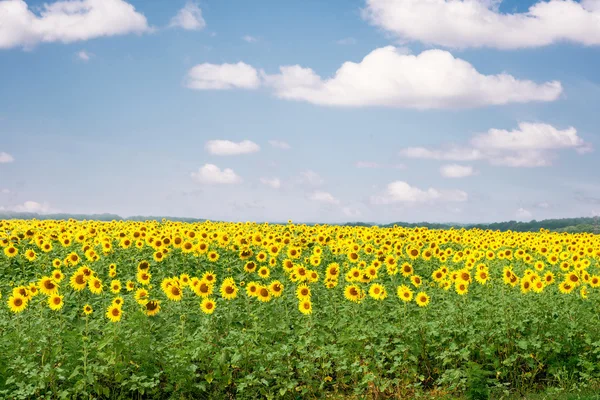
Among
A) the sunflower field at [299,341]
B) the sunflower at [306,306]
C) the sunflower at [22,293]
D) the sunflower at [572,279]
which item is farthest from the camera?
the sunflower at [572,279]

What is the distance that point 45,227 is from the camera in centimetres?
2455

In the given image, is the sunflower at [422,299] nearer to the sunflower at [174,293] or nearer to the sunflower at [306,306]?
the sunflower at [306,306]

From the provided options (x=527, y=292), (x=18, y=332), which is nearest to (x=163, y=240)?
(x=18, y=332)

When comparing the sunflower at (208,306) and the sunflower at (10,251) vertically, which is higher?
the sunflower at (10,251)

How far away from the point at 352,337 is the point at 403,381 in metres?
1.14

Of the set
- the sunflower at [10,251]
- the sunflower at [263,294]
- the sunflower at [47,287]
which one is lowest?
the sunflower at [263,294]

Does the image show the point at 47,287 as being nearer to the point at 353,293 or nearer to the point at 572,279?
the point at 353,293

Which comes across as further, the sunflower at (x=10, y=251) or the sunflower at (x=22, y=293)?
the sunflower at (x=10, y=251)

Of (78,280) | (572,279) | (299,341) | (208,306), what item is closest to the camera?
(299,341)

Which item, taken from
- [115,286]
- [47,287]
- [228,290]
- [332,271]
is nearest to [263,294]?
[228,290]

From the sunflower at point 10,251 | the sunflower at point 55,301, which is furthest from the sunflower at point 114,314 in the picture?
the sunflower at point 10,251

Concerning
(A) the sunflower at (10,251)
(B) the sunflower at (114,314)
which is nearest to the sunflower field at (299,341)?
(B) the sunflower at (114,314)

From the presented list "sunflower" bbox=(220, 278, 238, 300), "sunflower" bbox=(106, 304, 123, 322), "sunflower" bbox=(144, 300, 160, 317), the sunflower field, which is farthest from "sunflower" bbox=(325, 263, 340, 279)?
"sunflower" bbox=(106, 304, 123, 322)

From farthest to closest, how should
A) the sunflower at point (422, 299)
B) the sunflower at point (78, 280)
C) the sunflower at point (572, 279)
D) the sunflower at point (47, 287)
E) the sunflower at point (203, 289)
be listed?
the sunflower at point (572, 279), the sunflower at point (422, 299), the sunflower at point (78, 280), the sunflower at point (203, 289), the sunflower at point (47, 287)
